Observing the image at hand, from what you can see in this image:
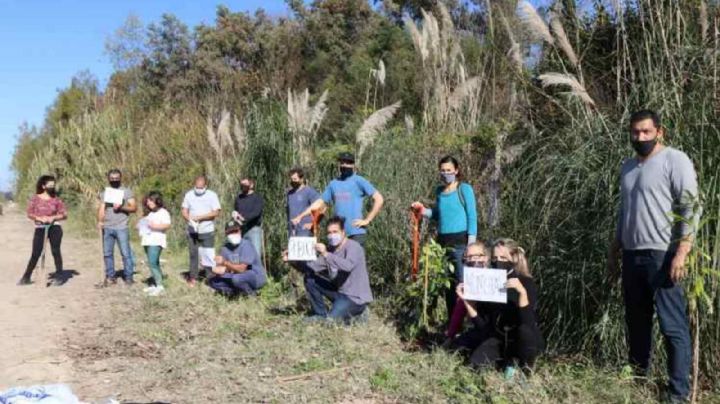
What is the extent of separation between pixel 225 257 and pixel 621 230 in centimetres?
531

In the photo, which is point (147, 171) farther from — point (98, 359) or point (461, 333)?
point (461, 333)

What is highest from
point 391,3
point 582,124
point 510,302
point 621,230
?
point 391,3

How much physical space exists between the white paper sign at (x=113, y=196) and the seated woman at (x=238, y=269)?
1.95 metres

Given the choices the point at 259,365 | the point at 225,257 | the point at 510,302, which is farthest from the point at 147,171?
the point at 510,302

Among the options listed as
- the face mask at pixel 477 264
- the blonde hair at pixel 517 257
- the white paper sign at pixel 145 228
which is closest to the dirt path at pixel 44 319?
the white paper sign at pixel 145 228

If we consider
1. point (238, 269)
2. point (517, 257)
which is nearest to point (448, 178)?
point (517, 257)

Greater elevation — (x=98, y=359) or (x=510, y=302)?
(x=510, y=302)

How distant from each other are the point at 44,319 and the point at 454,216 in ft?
15.9

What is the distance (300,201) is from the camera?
8109mm

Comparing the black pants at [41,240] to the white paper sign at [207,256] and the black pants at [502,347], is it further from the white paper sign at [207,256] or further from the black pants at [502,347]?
the black pants at [502,347]

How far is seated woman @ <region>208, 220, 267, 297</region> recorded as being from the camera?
8164 millimetres

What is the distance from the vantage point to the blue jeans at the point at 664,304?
13.5 feet

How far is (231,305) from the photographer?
772 centimetres

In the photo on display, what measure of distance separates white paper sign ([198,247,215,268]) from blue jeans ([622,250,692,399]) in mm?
6402
